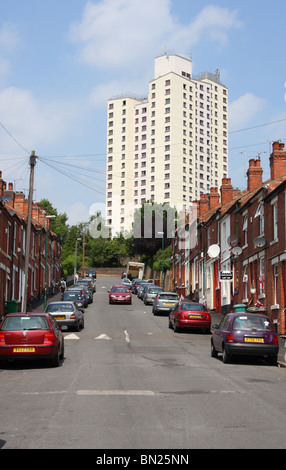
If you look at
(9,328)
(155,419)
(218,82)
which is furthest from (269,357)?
(218,82)

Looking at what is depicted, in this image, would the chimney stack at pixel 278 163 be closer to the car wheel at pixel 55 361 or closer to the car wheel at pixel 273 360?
the car wheel at pixel 273 360

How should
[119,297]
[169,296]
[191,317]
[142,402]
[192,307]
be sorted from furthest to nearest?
[119,297] < [169,296] < [192,307] < [191,317] < [142,402]

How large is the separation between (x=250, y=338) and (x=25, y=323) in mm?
6366

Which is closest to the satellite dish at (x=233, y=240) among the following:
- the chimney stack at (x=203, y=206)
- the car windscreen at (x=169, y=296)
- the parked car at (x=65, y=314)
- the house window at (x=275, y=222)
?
the car windscreen at (x=169, y=296)

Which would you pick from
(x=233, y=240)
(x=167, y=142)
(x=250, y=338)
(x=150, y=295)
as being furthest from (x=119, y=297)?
(x=167, y=142)

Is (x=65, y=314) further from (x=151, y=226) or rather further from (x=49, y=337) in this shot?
(x=151, y=226)

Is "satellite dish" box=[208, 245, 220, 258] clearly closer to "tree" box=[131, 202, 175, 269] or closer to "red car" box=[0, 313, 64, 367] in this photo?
"red car" box=[0, 313, 64, 367]

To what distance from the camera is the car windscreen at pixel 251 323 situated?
16.6m

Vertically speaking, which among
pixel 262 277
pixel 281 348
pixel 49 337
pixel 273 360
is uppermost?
pixel 262 277

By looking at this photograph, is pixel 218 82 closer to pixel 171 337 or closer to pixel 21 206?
pixel 21 206

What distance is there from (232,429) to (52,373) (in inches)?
295

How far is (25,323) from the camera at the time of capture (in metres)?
15.8

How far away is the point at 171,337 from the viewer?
25844 millimetres

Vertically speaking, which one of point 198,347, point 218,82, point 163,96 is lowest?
point 198,347
